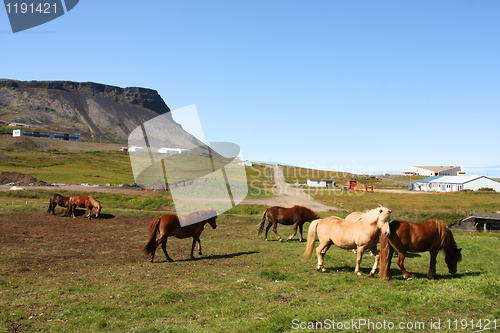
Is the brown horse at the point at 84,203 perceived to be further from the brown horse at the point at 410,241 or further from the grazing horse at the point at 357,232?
the brown horse at the point at 410,241

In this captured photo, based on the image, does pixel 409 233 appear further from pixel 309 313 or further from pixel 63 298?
pixel 63 298

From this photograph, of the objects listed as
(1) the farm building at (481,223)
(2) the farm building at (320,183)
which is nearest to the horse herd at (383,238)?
(1) the farm building at (481,223)

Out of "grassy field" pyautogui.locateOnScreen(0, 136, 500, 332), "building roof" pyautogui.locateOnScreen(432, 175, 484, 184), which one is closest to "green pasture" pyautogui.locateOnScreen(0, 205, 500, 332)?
"grassy field" pyautogui.locateOnScreen(0, 136, 500, 332)

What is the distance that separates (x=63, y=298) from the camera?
367 inches

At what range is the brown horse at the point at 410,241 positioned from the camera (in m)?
10.7

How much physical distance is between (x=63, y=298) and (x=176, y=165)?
316 feet

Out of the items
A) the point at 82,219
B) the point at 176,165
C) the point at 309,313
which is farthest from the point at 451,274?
the point at 176,165

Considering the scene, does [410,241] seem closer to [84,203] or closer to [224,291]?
[224,291]

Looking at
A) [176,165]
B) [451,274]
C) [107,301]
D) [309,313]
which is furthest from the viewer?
[176,165]

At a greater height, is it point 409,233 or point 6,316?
point 409,233

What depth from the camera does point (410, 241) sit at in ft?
35.3

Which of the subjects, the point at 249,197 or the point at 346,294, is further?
the point at 249,197
